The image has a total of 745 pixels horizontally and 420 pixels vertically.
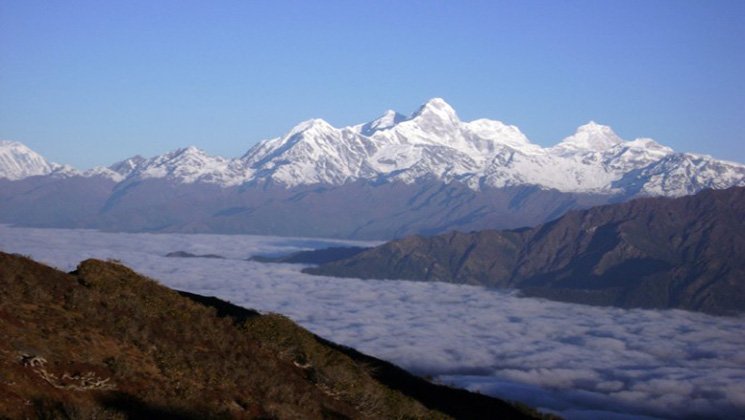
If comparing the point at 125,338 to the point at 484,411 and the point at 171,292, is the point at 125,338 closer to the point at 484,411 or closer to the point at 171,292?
the point at 171,292

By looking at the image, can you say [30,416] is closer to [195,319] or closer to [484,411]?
[195,319]

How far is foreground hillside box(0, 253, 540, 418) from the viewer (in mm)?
21203

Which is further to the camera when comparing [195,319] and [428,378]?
[428,378]

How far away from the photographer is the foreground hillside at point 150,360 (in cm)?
2120

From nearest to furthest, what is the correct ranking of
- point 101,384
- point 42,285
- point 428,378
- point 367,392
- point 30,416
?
point 30,416
point 101,384
point 42,285
point 367,392
point 428,378

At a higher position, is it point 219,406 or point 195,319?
point 195,319

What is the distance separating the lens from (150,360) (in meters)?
24.7

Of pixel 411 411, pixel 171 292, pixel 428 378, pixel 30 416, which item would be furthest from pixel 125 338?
pixel 428 378

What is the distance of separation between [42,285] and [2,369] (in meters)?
8.11

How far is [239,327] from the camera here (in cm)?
3375

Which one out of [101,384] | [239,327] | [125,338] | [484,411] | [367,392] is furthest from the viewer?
[484,411]

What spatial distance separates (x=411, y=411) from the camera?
30594 millimetres

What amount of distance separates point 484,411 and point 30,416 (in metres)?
23.7

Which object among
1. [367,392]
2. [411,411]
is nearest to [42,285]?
[367,392]
